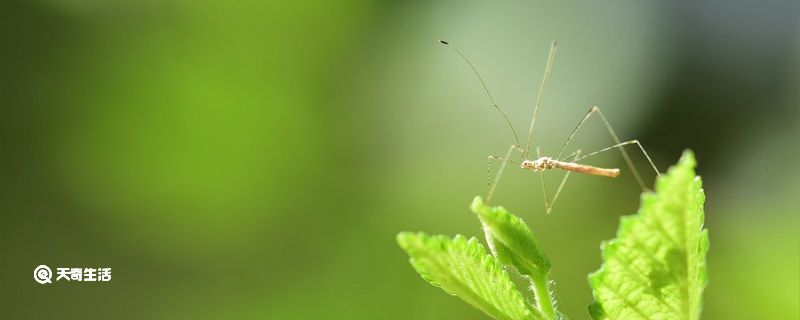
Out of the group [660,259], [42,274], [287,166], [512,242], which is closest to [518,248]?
[512,242]

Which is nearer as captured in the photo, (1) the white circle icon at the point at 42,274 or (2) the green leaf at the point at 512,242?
(2) the green leaf at the point at 512,242

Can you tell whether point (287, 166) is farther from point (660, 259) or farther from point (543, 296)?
point (660, 259)

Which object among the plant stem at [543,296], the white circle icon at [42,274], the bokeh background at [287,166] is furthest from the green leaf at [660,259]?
the white circle icon at [42,274]

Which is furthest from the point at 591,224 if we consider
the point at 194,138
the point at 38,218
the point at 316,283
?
the point at 38,218

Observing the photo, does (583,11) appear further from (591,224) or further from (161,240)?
(161,240)

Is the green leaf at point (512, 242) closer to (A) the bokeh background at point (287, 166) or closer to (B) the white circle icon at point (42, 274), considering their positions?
(A) the bokeh background at point (287, 166)

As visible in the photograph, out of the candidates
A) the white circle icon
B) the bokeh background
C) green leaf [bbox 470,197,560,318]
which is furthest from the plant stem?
the white circle icon
